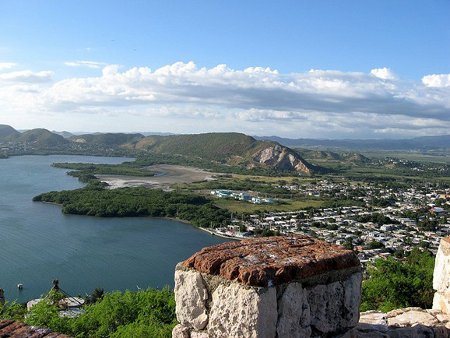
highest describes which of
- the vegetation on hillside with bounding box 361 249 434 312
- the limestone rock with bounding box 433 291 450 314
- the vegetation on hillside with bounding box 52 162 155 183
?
the limestone rock with bounding box 433 291 450 314

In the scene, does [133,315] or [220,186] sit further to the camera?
[220,186]

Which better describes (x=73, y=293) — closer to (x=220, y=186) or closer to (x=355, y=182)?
(x=220, y=186)

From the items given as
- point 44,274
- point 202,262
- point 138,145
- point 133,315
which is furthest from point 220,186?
point 138,145

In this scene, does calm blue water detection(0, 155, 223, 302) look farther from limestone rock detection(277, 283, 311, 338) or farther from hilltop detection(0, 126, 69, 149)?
hilltop detection(0, 126, 69, 149)

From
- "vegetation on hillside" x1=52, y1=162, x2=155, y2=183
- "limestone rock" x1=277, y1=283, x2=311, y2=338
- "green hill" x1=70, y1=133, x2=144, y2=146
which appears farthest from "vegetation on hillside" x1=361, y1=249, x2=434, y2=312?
"green hill" x1=70, y1=133, x2=144, y2=146

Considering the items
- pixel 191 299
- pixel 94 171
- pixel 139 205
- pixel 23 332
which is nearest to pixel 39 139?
pixel 94 171

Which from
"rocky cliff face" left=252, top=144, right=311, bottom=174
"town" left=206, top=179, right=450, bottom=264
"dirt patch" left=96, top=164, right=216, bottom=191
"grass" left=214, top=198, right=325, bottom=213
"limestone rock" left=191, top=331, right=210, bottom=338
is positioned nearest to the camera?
"limestone rock" left=191, top=331, right=210, bottom=338

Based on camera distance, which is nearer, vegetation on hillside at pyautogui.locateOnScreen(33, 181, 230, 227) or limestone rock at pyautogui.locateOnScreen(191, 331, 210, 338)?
limestone rock at pyautogui.locateOnScreen(191, 331, 210, 338)

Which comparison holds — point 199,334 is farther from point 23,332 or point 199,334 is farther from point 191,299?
point 23,332

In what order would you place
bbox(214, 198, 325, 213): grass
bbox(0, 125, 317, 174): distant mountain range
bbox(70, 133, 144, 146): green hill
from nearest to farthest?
1. bbox(214, 198, 325, 213): grass
2. bbox(0, 125, 317, 174): distant mountain range
3. bbox(70, 133, 144, 146): green hill
